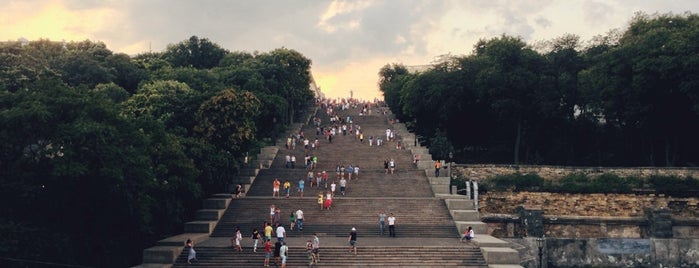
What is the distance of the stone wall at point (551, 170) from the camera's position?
46469 mm

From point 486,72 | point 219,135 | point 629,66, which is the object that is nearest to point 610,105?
point 629,66

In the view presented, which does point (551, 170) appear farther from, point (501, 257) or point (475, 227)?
point (501, 257)

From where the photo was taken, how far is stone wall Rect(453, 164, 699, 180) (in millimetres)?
46469

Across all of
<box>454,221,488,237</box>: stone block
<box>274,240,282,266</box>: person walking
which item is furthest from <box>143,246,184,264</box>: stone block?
<box>454,221,488,237</box>: stone block

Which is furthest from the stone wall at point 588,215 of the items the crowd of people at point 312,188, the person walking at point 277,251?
the person walking at point 277,251

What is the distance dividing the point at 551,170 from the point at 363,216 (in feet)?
55.0

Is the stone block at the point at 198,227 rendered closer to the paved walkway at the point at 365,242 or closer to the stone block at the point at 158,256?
the paved walkway at the point at 365,242

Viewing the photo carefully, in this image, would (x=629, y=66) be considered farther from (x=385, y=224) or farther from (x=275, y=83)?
(x=275, y=83)

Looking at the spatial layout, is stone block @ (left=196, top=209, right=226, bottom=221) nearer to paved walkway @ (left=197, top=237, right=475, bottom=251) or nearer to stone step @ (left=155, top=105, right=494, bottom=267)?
stone step @ (left=155, top=105, right=494, bottom=267)

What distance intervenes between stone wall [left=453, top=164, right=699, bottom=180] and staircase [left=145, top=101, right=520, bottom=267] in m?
3.52

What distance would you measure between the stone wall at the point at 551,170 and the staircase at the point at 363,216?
3.52m

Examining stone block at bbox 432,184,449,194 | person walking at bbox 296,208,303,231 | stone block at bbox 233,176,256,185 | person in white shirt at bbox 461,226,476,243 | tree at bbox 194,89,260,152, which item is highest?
tree at bbox 194,89,260,152

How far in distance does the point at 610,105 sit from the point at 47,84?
38.0 meters

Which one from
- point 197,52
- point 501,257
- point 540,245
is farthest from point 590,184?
point 197,52
